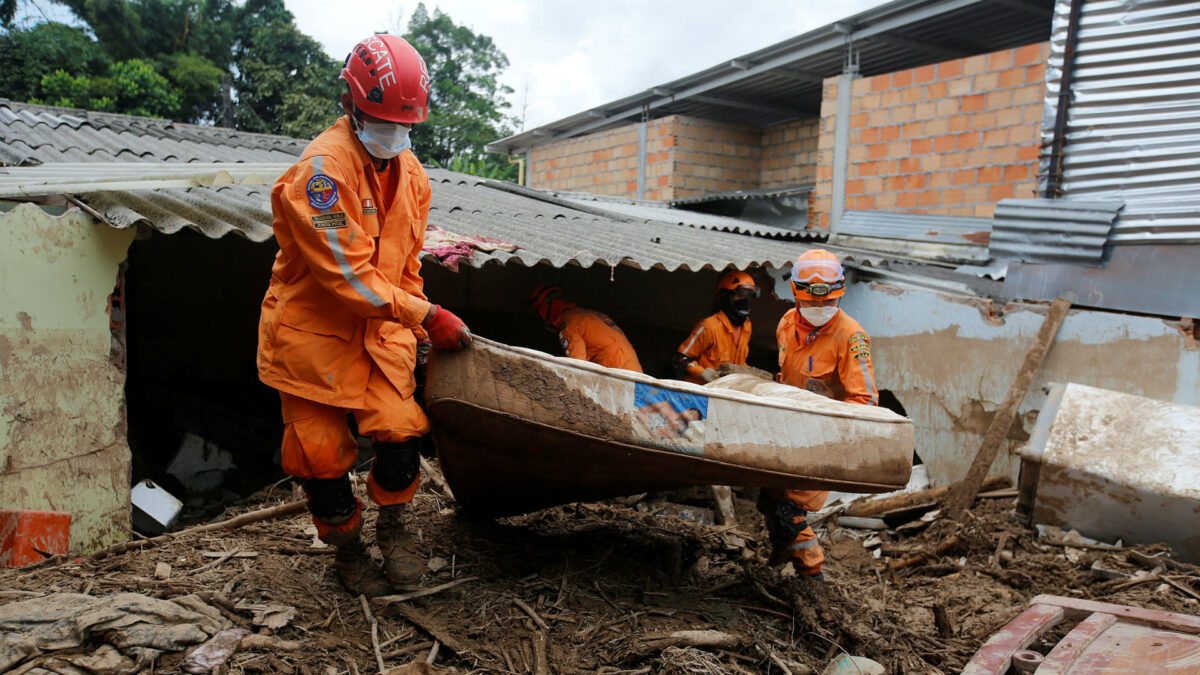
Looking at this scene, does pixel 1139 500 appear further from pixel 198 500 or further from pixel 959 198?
pixel 198 500

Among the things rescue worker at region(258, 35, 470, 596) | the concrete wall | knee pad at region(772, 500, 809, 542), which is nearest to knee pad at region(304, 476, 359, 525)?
rescue worker at region(258, 35, 470, 596)

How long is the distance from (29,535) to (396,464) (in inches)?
72.7

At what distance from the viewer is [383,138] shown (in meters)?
2.64

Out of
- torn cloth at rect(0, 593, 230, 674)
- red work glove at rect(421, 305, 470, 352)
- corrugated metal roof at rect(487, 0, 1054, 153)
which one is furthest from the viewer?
corrugated metal roof at rect(487, 0, 1054, 153)

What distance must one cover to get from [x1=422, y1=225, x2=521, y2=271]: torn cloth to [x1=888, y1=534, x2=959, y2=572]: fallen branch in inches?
120

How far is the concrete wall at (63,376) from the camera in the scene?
11.1 ft

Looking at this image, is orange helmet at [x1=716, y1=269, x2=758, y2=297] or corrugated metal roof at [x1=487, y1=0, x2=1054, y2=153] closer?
orange helmet at [x1=716, y1=269, x2=758, y2=297]

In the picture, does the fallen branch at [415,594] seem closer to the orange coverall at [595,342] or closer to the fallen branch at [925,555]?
the orange coverall at [595,342]

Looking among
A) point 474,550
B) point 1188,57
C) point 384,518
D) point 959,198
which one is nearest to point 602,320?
point 474,550

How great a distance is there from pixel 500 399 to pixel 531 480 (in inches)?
26.1

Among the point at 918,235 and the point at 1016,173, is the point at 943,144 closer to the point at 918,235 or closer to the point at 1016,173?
the point at 1016,173

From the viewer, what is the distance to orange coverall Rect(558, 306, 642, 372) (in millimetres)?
5309

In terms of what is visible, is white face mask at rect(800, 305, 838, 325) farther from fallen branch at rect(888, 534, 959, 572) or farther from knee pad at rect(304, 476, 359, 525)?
knee pad at rect(304, 476, 359, 525)

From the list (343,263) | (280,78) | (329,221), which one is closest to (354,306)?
(343,263)
